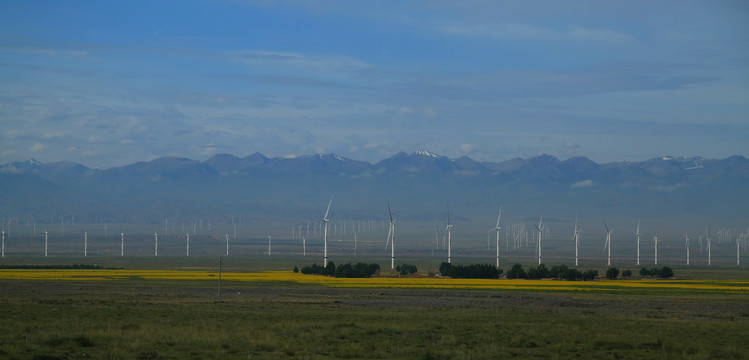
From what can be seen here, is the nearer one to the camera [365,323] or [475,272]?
[365,323]

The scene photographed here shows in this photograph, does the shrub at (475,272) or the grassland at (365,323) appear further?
the shrub at (475,272)

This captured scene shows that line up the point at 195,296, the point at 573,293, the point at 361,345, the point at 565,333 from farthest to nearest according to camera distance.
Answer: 1. the point at 573,293
2. the point at 195,296
3. the point at 565,333
4. the point at 361,345

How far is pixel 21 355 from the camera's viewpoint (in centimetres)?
2711

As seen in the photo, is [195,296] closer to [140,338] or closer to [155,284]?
[155,284]

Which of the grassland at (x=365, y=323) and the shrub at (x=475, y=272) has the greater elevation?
the shrub at (x=475, y=272)

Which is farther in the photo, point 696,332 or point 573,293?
point 573,293

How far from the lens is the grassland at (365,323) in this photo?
1195 inches

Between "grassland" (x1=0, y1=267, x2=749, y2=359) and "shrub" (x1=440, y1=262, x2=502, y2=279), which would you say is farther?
"shrub" (x1=440, y1=262, x2=502, y2=279)

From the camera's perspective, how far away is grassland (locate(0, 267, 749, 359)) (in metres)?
30.4

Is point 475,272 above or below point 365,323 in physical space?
above

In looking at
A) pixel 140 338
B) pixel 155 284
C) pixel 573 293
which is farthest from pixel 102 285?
pixel 140 338

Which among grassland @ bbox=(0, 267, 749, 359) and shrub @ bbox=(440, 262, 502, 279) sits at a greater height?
shrub @ bbox=(440, 262, 502, 279)

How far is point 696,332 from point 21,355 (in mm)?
26639

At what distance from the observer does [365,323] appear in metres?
40.4
